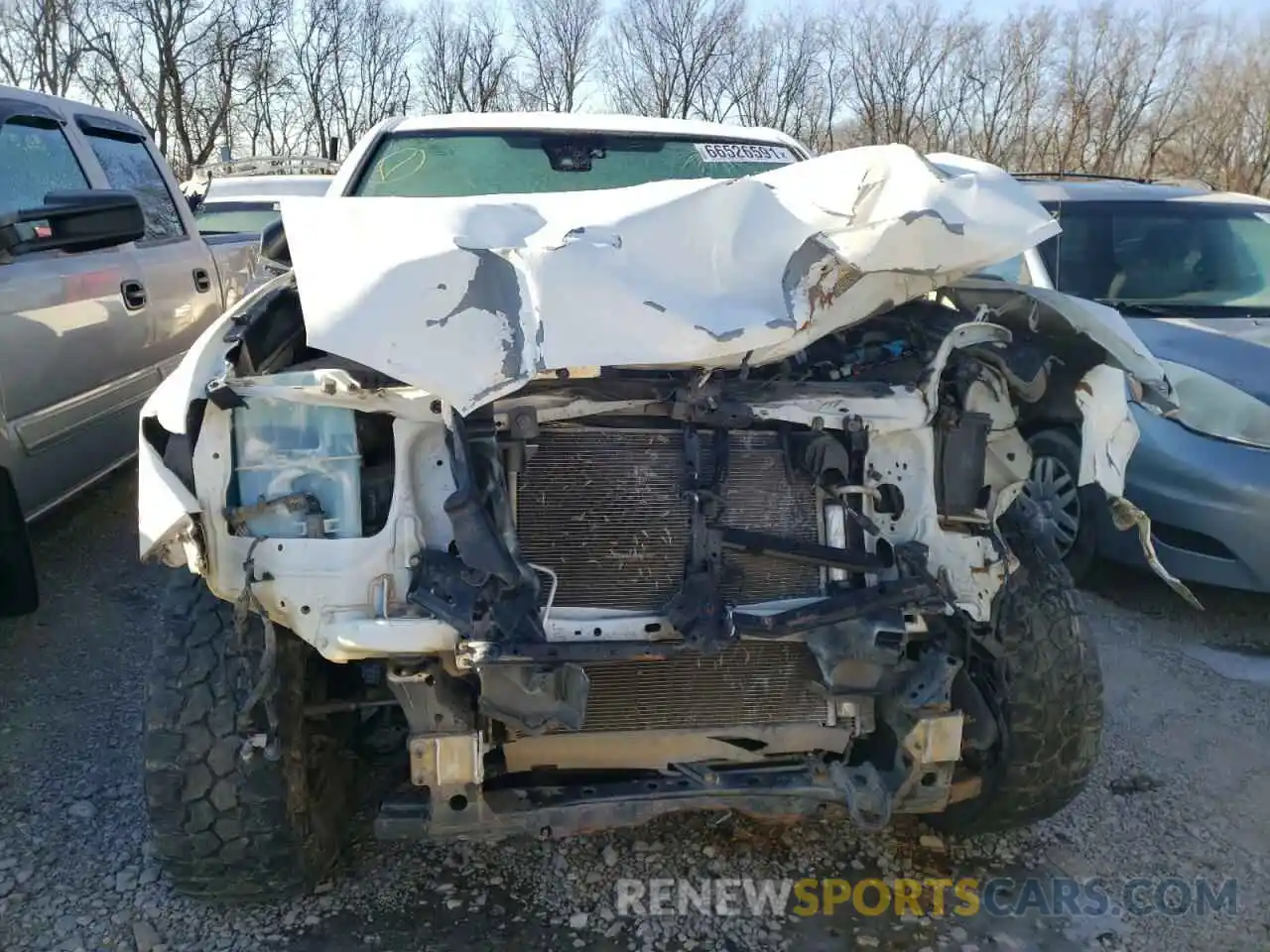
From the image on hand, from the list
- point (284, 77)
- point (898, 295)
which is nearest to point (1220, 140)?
point (284, 77)

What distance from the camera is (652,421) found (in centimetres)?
241

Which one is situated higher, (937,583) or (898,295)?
(898,295)

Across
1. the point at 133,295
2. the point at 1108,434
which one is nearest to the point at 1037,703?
the point at 1108,434

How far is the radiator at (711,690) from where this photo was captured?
2332mm

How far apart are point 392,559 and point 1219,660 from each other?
11.1 ft

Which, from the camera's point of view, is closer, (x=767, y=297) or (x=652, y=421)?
(x=767, y=297)

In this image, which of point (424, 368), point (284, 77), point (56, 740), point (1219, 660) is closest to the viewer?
point (424, 368)

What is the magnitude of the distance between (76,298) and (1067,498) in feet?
13.6

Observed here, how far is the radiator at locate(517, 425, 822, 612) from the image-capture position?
230cm

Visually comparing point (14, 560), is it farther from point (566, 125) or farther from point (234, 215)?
point (234, 215)

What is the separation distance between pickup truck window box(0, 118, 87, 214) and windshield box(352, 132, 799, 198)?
1301 mm

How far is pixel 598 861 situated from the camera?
2736 millimetres

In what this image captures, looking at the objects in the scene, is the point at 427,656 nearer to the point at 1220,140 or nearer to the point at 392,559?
the point at 392,559

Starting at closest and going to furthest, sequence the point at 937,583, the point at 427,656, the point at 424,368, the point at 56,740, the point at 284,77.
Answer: the point at 424,368 < the point at 427,656 < the point at 937,583 < the point at 56,740 < the point at 284,77
